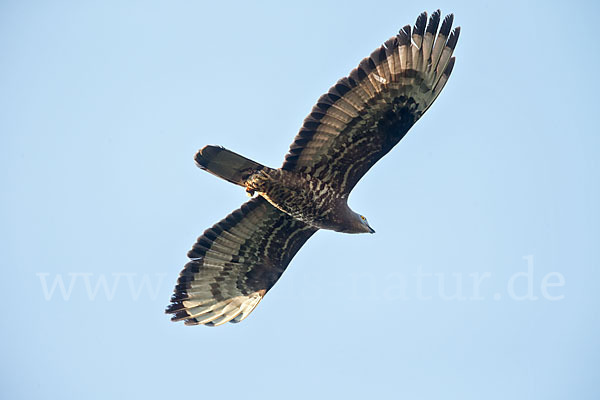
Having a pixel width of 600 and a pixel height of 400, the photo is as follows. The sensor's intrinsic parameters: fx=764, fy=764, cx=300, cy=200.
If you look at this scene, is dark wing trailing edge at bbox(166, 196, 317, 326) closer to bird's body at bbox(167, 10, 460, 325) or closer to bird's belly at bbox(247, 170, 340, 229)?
bird's body at bbox(167, 10, 460, 325)

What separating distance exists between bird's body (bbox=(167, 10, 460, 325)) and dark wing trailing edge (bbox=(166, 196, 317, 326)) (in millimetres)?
16

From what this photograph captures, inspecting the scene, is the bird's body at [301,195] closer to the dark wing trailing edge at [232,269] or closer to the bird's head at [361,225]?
the bird's head at [361,225]

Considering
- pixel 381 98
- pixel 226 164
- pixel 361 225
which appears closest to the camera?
pixel 381 98

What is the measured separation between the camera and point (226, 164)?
1099 cm

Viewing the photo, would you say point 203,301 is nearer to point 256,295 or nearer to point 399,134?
point 256,295

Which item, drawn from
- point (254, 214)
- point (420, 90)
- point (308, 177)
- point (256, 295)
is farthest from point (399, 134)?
point (256, 295)

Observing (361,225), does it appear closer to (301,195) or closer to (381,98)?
(301,195)

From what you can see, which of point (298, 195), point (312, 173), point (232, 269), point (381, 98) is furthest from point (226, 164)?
point (381, 98)

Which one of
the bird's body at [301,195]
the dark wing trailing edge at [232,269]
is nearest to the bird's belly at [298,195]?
the bird's body at [301,195]

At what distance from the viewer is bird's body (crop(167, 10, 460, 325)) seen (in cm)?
1076

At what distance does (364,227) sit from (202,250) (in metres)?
2.69

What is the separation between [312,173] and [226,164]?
51.3 inches

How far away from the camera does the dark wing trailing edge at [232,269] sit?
12.3m

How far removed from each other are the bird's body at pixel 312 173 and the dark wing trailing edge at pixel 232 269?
16 millimetres
